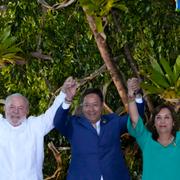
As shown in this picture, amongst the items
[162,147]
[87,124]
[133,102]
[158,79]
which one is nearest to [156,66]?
[158,79]

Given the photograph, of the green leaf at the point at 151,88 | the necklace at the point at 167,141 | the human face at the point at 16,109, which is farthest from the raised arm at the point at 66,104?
the green leaf at the point at 151,88

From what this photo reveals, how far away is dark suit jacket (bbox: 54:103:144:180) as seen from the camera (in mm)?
3902

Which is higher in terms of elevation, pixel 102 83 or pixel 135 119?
pixel 102 83

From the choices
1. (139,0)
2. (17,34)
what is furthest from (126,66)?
(17,34)

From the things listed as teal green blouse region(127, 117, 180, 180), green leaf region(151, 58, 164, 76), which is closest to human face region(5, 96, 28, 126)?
teal green blouse region(127, 117, 180, 180)

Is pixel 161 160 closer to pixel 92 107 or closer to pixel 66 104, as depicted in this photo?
pixel 92 107

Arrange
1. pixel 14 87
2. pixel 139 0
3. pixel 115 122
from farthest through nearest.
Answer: pixel 14 87
pixel 139 0
pixel 115 122

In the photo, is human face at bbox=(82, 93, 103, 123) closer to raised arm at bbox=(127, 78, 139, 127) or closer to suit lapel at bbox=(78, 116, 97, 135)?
suit lapel at bbox=(78, 116, 97, 135)

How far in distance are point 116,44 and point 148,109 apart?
65cm

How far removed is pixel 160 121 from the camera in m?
3.74

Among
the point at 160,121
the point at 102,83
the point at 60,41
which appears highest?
the point at 60,41

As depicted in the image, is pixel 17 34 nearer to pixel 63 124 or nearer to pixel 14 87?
pixel 14 87

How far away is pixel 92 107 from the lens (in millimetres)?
3887

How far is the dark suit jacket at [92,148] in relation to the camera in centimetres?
390
